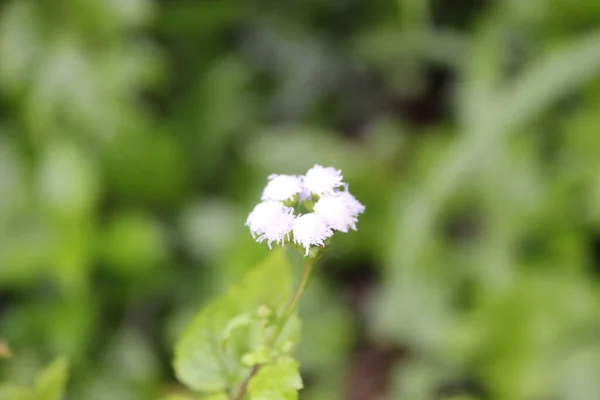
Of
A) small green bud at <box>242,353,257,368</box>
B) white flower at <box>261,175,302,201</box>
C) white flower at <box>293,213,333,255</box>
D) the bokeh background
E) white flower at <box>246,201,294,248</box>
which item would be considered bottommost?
small green bud at <box>242,353,257,368</box>

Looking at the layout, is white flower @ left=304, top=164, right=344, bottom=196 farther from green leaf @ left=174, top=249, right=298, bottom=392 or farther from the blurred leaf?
the blurred leaf

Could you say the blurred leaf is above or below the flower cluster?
above

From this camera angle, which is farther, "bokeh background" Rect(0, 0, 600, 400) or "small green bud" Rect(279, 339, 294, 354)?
"bokeh background" Rect(0, 0, 600, 400)

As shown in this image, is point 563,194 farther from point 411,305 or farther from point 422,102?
point 422,102

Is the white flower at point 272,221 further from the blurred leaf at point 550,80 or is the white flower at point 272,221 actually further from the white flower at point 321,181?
the blurred leaf at point 550,80

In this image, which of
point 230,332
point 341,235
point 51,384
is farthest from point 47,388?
point 341,235

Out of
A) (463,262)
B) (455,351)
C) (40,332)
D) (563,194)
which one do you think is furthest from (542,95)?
(40,332)

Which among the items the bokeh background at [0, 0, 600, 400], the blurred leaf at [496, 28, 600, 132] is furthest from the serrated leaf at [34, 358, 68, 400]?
the blurred leaf at [496, 28, 600, 132]
